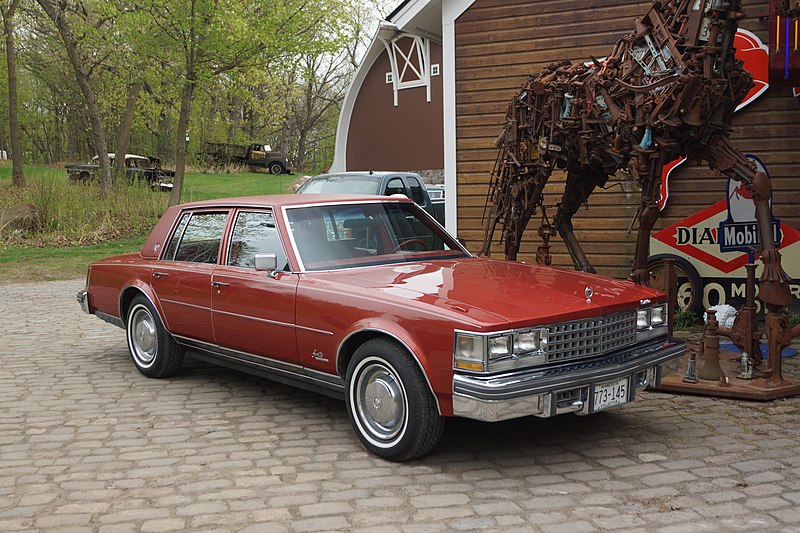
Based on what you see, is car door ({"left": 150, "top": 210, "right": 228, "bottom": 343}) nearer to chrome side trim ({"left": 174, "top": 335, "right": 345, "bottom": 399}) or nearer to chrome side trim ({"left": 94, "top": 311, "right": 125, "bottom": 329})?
chrome side trim ({"left": 174, "top": 335, "right": 345, "bottom": 399})

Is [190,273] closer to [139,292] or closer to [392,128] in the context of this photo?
[139,292]

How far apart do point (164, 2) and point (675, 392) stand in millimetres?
19836

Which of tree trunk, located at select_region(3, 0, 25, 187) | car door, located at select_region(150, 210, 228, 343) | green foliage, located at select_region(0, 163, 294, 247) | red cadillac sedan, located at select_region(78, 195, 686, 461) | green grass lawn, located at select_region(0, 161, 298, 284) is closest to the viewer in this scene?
red cadillac sedan, located at select_region(78, 195, 686, 461)

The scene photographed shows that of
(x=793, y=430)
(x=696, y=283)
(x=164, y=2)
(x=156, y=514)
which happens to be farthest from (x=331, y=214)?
(x=164, y=2)

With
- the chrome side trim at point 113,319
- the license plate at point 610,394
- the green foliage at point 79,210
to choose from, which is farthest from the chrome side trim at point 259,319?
the green foliage at point 79,210

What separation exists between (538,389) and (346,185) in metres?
10.0

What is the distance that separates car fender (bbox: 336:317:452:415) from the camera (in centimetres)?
440

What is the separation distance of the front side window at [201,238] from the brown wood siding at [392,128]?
13299mm

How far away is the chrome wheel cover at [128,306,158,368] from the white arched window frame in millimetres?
12753

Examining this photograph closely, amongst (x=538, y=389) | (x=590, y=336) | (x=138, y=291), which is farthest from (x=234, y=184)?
(x=538, y=389)

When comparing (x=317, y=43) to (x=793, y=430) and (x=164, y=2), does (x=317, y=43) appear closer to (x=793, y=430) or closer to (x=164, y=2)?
(x=164, y=2)

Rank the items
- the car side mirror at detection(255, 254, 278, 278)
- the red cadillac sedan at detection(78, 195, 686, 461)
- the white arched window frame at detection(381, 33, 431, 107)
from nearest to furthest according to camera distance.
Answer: the red cadillac sedan at detection(78, 195, 686, 461)
the car side mirror at detection(255, 254, 278, 278)
the white arched window frame at detection(381, 33, 431, 107)

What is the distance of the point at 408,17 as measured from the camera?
11.2 m

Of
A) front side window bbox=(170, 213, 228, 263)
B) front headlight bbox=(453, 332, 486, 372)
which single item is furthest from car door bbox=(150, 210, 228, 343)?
front headlight bbox=(453, 332, 486, 372)
